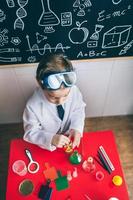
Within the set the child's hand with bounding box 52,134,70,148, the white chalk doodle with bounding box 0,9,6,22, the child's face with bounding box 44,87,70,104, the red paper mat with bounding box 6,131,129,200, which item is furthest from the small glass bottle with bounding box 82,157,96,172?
the white chalk doodle with bounding box 0,9,6,22

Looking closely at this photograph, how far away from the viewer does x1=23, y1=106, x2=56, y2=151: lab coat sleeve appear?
1.22 m

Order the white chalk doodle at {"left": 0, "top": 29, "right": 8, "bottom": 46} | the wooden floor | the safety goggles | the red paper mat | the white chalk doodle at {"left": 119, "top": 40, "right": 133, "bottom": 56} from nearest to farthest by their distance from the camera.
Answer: the safety goggles, the red paper mat, the white chalk doodle at {"left": 0, "top": 29, "right": 8, "bottom": 46}, the white chalk doodle at {"left": 119, "top": 40, "right": 133, "bottom": 56}, the wooden floor

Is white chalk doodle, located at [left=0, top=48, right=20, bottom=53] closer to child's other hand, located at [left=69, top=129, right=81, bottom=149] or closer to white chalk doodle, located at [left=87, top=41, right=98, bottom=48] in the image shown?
white chalk doodle, located at [left=87, top=41, right=98, bottom=48]

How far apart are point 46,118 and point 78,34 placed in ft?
1.48

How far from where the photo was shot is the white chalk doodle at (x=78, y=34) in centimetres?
123

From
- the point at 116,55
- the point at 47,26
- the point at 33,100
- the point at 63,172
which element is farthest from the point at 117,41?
the point at 63,172

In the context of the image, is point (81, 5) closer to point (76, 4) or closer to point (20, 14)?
point (76, 4)

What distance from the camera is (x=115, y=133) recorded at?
5.98 ft

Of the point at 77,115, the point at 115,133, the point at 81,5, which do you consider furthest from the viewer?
the point at 115,133

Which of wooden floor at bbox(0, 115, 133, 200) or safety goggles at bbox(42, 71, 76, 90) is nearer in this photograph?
safety goggles at bbox(42, 71, 76, 90)

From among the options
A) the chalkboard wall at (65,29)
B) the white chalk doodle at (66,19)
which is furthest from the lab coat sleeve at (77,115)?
the white chalk doodle at (66,19)

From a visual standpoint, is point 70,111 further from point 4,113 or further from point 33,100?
point 4,113

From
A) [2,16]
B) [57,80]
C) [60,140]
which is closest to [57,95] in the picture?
[57,80]

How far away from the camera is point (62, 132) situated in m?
1.39
